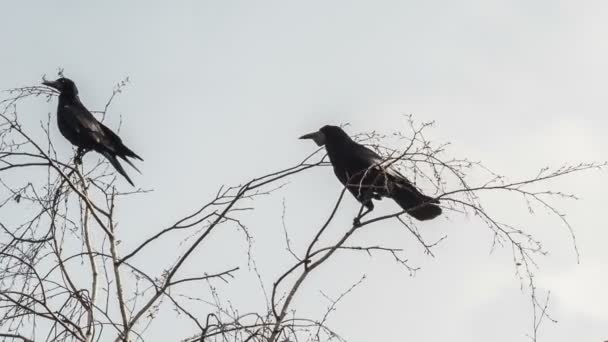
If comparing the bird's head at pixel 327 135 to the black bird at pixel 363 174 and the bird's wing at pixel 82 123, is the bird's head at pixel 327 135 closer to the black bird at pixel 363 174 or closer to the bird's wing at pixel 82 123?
the black bird at pixel 363 174

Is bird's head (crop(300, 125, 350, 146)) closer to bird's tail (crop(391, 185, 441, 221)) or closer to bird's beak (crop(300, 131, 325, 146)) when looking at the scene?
bird's beak (crop(300, 131, 325, 146))

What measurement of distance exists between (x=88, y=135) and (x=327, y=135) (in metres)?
1.90

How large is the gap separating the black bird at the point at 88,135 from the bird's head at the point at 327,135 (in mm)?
1355

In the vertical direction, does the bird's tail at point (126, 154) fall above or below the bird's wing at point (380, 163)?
above

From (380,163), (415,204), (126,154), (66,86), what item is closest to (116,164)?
(126,154)

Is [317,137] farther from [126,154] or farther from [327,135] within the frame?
[126,154]

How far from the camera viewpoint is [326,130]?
682 cm

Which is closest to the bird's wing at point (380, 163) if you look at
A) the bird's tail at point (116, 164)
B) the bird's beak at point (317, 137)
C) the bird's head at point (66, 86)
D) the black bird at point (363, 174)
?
the black bird at point (363, 174)

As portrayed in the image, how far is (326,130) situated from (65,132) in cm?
215

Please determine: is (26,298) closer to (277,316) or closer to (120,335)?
(120,335)

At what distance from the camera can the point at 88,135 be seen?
7.16 metres

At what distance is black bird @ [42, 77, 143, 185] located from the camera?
7.08 metres

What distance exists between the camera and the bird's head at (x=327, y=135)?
21.7 ft

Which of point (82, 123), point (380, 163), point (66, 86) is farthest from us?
point (66, 86)
